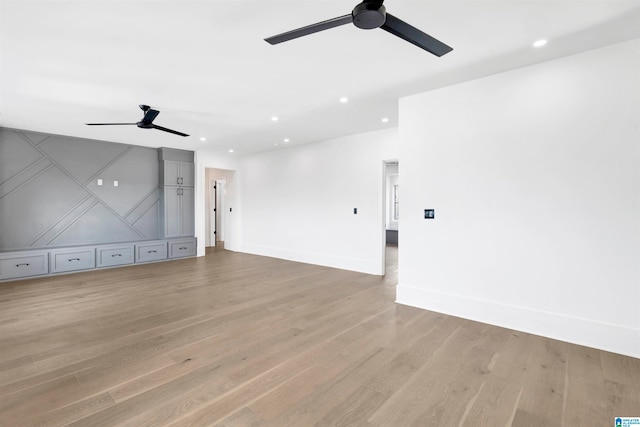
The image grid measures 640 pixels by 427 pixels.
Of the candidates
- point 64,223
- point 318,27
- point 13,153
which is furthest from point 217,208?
point 318,27

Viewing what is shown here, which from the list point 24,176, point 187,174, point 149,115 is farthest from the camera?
point 187,174

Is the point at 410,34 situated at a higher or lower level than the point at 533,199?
higher

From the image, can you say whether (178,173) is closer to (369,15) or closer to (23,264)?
(23,264)

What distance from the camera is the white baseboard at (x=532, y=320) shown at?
2.64 metres

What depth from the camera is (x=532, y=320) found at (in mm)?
3059

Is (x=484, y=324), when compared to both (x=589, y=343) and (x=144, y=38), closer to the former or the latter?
(x=589, y=343)

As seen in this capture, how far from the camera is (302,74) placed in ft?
Answer: 10.7

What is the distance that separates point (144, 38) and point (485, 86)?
11.3 feet

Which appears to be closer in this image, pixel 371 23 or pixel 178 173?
pixel 371 23

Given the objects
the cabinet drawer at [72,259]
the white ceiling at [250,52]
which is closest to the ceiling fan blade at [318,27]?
the white ceiling at [250,52]

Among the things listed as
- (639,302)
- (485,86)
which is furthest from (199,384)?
(485,86)

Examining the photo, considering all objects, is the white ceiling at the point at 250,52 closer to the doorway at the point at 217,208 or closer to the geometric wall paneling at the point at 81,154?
the geometric wall paneling at the point at 81,154

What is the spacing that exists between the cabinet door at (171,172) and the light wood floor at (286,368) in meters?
3.74

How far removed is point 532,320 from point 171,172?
24.7ft
